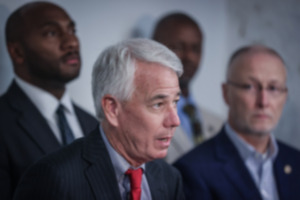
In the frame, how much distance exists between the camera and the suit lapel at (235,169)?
4.40 ft

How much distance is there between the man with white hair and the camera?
97cm

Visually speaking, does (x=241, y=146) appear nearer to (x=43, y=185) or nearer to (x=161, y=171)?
(x=161, y=171)

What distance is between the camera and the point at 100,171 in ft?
3.33

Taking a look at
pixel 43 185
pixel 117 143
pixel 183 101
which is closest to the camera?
pixel 43 185

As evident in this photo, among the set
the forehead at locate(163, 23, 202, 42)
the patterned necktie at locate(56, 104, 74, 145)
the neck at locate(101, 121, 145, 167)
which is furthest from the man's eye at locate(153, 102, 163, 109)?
the forehead at locate(163, 23, 202, 42)

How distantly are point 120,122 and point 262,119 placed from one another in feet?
2.08

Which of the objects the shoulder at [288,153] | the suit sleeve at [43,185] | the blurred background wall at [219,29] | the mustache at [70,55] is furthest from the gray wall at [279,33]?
the suit sleeve at [43,185]

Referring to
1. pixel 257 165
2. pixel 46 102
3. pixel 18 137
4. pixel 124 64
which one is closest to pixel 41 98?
pixel 46 102

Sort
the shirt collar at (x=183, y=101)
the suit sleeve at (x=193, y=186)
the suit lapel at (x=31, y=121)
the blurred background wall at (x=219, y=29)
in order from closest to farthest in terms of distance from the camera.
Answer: the suit lapel at (x=31, y=121) < the suit sleeve at (x=193, y=186) < the blurred background wall at (x=219, y=29) < the shirt collar at (x=183, y=101)

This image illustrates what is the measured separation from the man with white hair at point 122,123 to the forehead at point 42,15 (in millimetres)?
305

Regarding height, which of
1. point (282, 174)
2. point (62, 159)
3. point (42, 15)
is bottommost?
point (282, 174)

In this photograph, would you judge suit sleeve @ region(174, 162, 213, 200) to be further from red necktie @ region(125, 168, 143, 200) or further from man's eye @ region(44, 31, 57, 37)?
man's eye @ region(44, 31, 57, 37)

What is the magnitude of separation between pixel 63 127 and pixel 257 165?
0.75 metres

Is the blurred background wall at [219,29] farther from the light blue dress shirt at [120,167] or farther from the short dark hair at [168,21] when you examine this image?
the light blue dress shirt at [120,167]
